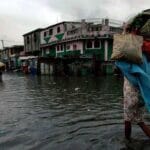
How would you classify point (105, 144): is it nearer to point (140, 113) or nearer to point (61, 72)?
point (140, 113)

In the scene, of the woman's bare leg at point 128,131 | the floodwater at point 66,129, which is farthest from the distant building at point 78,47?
the woman's bare leg at point 128,131

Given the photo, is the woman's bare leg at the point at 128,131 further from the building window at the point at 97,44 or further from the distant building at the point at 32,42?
the distant building at the point at 32,42

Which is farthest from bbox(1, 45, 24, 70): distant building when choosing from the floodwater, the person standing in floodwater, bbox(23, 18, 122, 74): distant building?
the person standing in floodwater

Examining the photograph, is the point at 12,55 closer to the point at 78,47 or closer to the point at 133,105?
the point at 78,47

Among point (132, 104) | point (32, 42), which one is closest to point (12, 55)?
point (32, 42)

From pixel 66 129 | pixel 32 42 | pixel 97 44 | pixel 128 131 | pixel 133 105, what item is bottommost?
pixel 66 129

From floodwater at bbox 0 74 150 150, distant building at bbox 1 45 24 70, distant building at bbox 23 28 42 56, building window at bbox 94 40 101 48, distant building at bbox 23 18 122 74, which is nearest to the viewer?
floodwater at bbox 0 74 150 150

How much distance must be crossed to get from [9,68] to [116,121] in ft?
198

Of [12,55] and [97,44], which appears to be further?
[12,55]

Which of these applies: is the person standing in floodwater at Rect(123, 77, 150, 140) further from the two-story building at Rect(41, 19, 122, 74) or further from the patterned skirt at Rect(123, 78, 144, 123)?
the two-story building at Rect(41, 19, 122, 74)

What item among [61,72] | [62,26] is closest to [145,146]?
[61,72]

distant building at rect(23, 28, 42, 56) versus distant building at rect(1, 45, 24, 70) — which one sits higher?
distant building at rect(23, 28, 42, 56)

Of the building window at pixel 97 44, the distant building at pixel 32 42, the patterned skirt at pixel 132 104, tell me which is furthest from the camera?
the distant building at pixel 32 42

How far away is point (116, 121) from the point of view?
7406 mm
